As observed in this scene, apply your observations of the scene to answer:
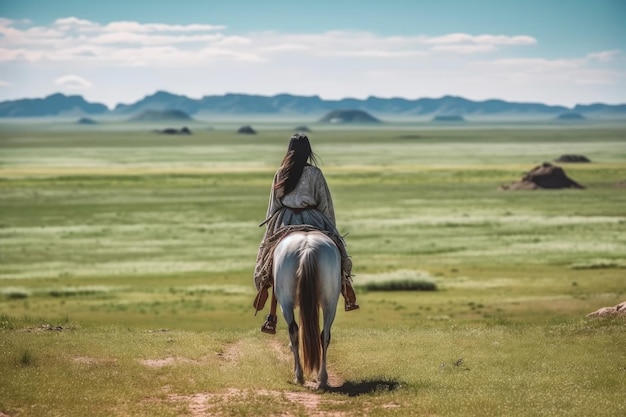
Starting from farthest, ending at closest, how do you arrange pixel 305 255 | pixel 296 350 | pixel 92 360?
pixel 92 360
pixel 296 350
pixel 305 255

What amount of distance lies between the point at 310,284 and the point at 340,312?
1721 centimetres

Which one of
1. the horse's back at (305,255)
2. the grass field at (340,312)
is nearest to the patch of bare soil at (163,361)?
the grass field at (340,312)

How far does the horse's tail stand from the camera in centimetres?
1201

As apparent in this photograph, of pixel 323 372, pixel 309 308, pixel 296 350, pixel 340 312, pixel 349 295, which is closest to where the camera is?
pixel 309 308

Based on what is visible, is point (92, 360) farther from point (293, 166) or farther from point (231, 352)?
point (293, 166)

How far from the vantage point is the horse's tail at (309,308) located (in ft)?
39.4

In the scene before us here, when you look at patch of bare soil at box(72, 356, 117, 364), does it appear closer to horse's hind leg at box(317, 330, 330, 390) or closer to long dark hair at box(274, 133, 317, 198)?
horse's hind leg at box(317, 330, 330, 390)

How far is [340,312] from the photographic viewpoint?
29047mm

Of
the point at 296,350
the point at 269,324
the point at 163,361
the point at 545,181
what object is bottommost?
the point at 545,181

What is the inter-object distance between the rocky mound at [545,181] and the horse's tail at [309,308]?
64.4 m

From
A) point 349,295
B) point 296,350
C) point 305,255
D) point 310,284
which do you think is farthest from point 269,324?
point 305,255

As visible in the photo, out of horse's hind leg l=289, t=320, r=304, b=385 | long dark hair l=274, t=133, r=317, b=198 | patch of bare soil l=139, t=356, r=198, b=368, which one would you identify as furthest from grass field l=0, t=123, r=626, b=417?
long dark hair l=274, t=133, r=317, b=198

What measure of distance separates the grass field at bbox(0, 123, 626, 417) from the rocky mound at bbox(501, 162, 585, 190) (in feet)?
6.63

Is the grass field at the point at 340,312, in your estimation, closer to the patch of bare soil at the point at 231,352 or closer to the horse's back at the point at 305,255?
the patch of bare soil at the point at 231,352
